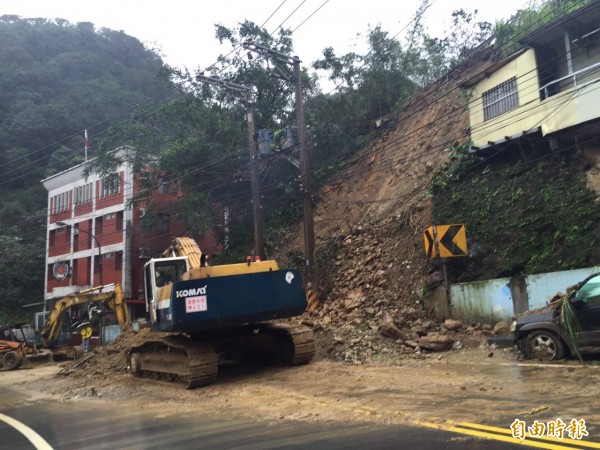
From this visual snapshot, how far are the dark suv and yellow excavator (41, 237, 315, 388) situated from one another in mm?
4570

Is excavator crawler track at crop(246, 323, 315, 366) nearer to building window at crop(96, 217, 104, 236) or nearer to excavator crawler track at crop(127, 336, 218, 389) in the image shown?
excavator crawler track at crop(127, 336, 218, 389)

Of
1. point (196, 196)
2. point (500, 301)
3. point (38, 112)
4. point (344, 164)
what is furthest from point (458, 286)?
point (38, 112)

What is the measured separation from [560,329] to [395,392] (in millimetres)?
3800

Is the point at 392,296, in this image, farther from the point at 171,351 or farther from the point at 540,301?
the point at 171,351

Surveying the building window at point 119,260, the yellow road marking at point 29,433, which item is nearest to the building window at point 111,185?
the building window at point 119,260

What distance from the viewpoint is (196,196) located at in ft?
98.6

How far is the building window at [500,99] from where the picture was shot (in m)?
19.0

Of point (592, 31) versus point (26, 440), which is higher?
point (592, 31)

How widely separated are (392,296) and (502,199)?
506cm

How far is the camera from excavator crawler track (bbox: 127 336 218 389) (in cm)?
1056

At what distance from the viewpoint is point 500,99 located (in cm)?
1962

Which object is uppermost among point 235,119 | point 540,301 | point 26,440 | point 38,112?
point 38,112

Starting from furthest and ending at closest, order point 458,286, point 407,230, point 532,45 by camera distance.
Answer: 1. point 407,230
2. point 532,45
3. point 458,286

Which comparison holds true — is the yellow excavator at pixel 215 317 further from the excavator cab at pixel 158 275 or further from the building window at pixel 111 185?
the building window at pixel 111 185
